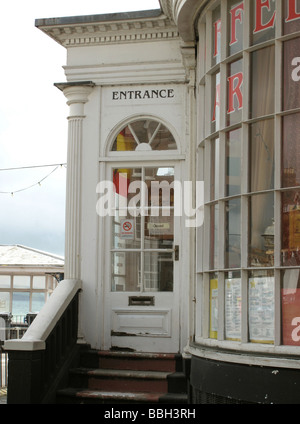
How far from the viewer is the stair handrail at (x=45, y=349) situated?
693cm

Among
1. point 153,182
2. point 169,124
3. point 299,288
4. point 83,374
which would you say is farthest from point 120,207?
point 299,288

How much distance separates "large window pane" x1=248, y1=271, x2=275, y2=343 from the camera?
5621 millimetres

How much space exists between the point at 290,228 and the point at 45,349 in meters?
2.98

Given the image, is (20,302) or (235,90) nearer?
(235,90)

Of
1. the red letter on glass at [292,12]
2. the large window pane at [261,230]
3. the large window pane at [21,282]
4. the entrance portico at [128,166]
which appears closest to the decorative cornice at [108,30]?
the entrance portico at [128,166]

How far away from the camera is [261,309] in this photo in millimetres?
5691

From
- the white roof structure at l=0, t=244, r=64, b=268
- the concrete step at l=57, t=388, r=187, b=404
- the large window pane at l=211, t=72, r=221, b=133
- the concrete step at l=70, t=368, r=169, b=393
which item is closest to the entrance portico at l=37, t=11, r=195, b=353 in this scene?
the concrete step at l=70, t=368, r=169, b=393

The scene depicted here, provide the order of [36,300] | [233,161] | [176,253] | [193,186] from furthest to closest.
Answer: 1. [36,300]
2. [176,253]
3. [193,186]
4. [233,161]

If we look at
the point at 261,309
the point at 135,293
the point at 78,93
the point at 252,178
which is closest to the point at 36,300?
the point at 78,93

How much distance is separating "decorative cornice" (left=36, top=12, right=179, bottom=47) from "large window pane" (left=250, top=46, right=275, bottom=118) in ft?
7.67

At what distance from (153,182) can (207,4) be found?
7.57 feet

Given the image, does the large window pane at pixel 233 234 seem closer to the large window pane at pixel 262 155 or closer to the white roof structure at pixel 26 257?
the large window pane at pixel 262 155

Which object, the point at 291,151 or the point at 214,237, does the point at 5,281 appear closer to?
the point at 214,237
